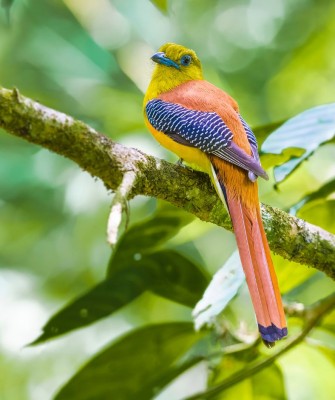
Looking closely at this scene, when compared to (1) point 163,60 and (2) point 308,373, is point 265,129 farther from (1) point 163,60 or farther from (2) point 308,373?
(2) point 308,373

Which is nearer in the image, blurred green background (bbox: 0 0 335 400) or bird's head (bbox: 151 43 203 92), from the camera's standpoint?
bird's head (bbox: 151 43 203 92)

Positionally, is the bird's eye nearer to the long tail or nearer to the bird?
the bird

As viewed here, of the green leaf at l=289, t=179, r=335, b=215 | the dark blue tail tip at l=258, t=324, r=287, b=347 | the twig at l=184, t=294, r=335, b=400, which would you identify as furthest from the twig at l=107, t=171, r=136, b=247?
the twig at l=184, t=294, r=335, b=400

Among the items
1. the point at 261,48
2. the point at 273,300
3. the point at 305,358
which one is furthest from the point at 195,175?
the point at 261,48

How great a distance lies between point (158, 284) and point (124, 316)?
6.77 ft

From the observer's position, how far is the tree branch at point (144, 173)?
75.3 inches

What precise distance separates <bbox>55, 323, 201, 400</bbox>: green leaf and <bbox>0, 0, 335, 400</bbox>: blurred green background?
114 cm

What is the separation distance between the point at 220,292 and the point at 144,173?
532mm

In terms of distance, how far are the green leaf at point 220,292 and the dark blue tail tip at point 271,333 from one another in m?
0.18

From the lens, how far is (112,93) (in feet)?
17.9

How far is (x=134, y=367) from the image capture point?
2982 millimetres

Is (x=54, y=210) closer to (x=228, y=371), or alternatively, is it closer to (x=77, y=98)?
(x=77, y=98)

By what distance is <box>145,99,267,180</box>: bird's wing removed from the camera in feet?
9.12

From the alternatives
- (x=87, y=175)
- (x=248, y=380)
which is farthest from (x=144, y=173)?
(x=87, y=175)
